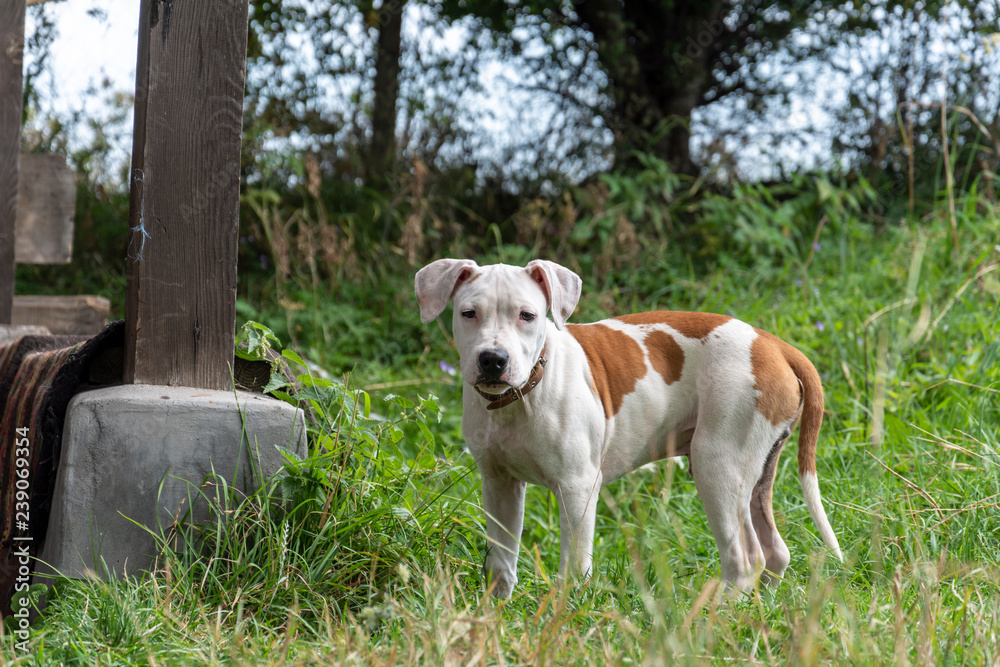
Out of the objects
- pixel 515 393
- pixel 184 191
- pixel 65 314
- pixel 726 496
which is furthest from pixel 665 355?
pixel 65 314

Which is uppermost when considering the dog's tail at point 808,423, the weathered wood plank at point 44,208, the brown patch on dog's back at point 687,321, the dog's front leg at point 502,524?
the weathered wood plank at point 44,208

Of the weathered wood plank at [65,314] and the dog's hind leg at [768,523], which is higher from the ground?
the weathered wood plank at [65,314]

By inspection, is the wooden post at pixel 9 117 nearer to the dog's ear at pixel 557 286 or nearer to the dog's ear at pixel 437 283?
the dog's ear at pixel 437 283

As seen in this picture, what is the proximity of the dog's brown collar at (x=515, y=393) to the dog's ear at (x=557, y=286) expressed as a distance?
6.7 inches

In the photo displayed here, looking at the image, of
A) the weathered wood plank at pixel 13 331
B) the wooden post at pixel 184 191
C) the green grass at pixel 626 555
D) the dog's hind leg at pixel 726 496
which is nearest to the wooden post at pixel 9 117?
the weathered wood plank at pixel 13 331

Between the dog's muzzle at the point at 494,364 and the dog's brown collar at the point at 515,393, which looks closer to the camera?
the dog's muzzle at the point at 494,364

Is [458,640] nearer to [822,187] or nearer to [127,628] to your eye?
[127,628]

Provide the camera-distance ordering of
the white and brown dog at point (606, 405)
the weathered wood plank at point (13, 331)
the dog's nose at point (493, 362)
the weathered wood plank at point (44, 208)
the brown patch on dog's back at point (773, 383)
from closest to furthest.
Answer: the dog's nose at point (493, 362) → the white and brown dog at point (606, 405) → the brown patch on dog's back at point (773, 383) → the weathered wood plank at point (13, 331) → the weathered wood plank at point (44, 208)

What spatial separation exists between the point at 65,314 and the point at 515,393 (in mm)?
3500

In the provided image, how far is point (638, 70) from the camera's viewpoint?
7711 mm

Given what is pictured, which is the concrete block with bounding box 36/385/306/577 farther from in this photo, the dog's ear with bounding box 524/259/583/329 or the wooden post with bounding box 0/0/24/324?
the wooden post with bounding box 0/0/24/324

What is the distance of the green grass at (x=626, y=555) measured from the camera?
1.96 m

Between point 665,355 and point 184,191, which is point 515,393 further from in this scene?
point 184,191

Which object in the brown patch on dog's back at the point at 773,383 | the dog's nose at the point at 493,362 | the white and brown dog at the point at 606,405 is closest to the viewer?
the dog's nose at the point at 493,362
